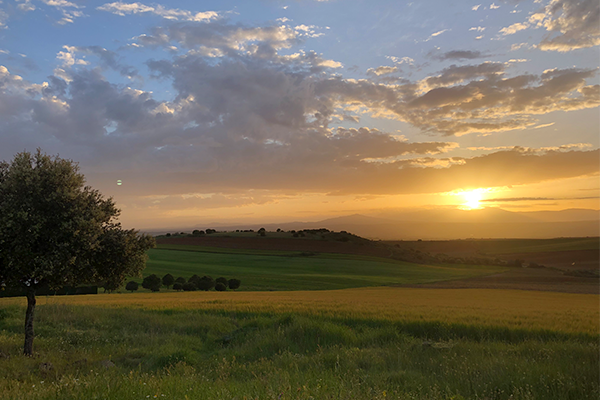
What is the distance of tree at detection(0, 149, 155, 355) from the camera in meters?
12.4

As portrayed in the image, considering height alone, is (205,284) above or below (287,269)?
above

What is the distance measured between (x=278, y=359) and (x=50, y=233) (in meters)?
8.92

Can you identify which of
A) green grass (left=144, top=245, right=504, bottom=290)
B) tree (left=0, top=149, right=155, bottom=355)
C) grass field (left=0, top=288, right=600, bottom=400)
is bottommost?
green grass (left=144, top=245, right=504, bottom=290)

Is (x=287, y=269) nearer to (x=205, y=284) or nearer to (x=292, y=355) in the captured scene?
(x=205, y=284)

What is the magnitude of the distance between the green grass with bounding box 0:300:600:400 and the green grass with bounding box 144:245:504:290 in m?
42.5

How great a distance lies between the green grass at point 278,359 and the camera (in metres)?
7.30

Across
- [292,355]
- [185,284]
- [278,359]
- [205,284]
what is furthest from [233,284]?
[278,359]

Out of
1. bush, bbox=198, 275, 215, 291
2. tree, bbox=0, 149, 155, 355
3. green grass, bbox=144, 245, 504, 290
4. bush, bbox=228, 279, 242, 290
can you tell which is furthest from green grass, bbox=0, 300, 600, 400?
green grass, bbox=144, 245, 504, 290

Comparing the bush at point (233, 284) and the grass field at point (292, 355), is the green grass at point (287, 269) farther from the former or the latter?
the grass field at point (292, 355)

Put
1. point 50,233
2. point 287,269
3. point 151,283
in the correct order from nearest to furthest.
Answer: point 50,233 → point 151,283 → point 287,269

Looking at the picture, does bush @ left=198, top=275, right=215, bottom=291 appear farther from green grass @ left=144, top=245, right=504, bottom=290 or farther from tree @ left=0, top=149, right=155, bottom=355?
tree @ left=0, top=149, right=155, bottom=355

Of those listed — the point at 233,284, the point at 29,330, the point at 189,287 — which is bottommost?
the point at 189,287

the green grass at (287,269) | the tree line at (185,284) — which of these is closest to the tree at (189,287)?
the tree line at (185,284)

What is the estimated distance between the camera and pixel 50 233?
12.8 meters
